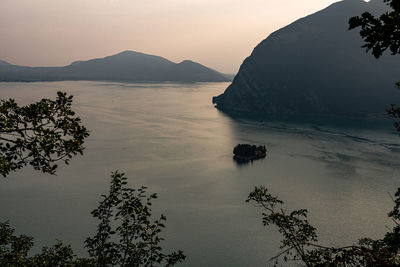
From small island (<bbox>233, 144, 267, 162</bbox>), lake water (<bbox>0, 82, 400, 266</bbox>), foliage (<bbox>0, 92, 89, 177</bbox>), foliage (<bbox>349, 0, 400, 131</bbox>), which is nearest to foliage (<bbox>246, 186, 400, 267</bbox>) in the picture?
foliage (<bbox>349, 0, 400, 131</bbox>)

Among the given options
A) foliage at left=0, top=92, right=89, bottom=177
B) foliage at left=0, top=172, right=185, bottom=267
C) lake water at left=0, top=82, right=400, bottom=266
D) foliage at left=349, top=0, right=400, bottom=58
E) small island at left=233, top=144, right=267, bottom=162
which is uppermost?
foliage at left=349, top=0, right=400, bottom=58

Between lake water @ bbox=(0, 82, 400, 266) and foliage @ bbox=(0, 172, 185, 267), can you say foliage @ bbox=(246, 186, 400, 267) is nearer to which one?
foliage @ bbox=(0, 172, 185, 267)

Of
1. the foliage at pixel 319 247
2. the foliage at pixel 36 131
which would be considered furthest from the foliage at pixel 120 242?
the foliage at pixel 319 247

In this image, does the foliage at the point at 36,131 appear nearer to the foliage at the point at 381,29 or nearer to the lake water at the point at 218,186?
the foliage at the point at 381,29

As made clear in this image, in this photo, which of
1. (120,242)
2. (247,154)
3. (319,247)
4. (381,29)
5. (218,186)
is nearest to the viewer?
(381,29)

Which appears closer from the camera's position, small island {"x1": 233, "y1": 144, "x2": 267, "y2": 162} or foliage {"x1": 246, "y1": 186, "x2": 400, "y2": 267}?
foliage {"x1": 246, "y1": 186, "x2": 400, "y2": 267}

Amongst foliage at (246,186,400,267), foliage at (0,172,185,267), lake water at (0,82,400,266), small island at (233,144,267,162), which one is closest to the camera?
foliage at (246,186,400,267)

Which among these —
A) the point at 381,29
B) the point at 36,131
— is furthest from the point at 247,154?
the point at 381,29

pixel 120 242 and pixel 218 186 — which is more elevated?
pixel 120 242

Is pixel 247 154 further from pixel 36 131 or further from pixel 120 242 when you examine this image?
pixel 36 131
